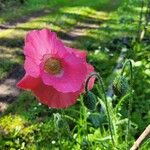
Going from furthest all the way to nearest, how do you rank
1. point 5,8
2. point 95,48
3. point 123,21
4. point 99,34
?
1. point 5,8
2. point 123,21
3. point 99,34
4. point 95,48

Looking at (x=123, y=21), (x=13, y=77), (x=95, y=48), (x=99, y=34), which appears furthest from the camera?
(x=123, y=21)

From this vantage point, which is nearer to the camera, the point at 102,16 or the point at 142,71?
the point at 142,71

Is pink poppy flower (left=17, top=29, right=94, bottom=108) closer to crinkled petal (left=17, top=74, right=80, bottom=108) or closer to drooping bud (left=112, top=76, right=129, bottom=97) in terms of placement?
crinkled petal (left=17, top=74, right=80, bottom=108)

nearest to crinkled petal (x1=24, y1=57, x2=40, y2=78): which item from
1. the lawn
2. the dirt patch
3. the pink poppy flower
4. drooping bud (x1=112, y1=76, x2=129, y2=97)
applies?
the pink poppy flower

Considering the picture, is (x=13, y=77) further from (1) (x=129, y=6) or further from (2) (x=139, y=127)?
(1) (x=129, y=6)

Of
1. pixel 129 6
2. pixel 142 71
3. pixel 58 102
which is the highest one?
pixel 58 102

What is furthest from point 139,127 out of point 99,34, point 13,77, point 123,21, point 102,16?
point 102,16
